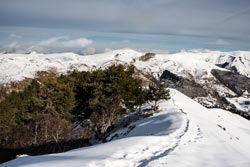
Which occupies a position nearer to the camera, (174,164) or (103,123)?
(174,164)

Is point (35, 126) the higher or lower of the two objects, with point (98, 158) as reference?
lower

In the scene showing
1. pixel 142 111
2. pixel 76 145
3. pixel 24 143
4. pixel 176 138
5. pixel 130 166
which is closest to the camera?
pixel 130 166

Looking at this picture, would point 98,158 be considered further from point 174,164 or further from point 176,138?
point 176,138

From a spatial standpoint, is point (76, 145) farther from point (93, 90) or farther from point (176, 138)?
point (176, 138)

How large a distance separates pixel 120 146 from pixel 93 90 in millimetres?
30024

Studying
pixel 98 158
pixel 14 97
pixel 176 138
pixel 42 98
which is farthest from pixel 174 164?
pixel 14 97

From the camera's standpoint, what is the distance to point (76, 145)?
46062 mm

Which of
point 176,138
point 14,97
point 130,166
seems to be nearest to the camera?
point 130,166

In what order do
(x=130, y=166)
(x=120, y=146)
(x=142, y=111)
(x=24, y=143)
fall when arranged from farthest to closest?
1. (x=142, y=111)
2. (x=24, y=143)
3. (x=120, y=146)
4. (x=130, y=166)

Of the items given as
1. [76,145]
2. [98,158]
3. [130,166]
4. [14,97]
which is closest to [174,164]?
[130,166]

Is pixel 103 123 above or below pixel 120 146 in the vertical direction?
below

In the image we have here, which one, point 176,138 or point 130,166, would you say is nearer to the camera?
point 130,166

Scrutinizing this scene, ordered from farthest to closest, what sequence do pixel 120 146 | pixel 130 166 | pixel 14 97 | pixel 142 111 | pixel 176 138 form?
pixel 14 97 < pixel 142 111 < pixel 176 138 < pixel 120 146 < pixel 130 166

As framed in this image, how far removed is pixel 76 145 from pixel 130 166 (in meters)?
32.9
